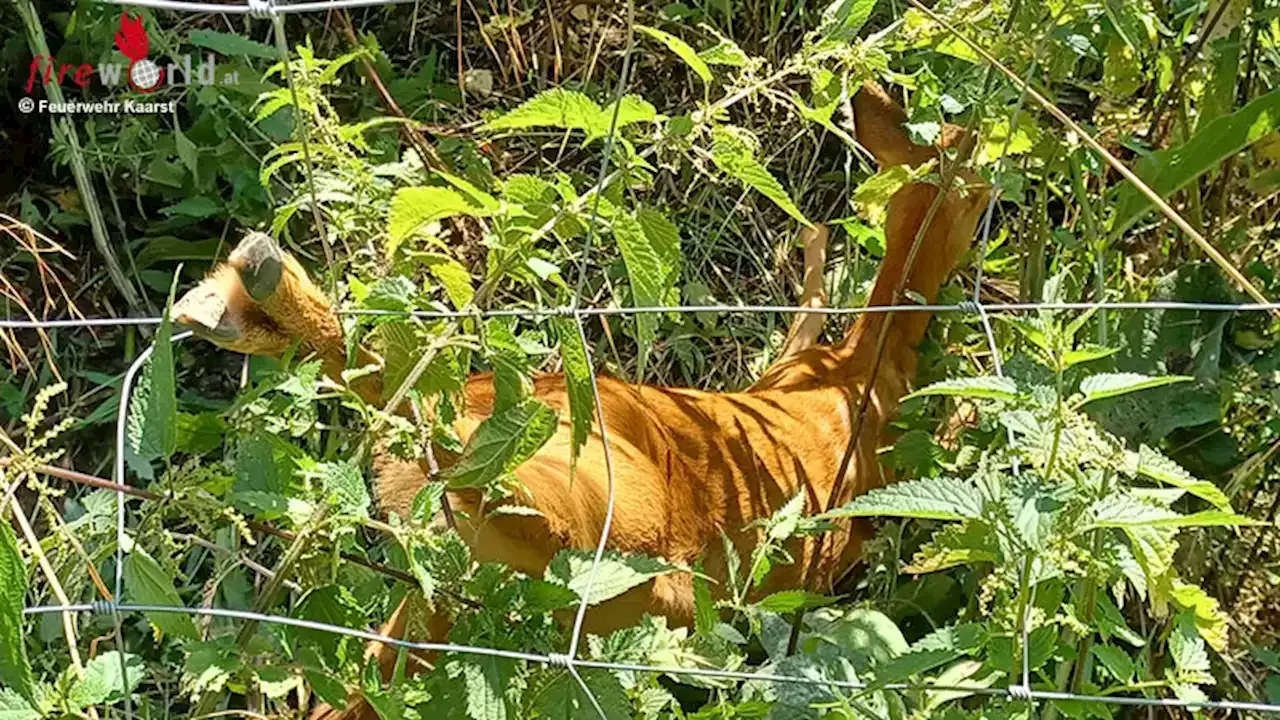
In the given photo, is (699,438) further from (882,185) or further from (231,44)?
(231,44)

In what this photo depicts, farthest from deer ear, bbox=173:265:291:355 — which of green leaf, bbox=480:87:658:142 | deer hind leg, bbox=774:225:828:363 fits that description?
deer hind leg, bbox=774:225:828:363

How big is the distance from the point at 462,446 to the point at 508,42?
1409 millimetres

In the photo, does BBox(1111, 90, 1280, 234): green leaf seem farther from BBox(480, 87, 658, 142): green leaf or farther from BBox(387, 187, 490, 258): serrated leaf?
BBox(387, 187, 490, 258): serrated leaf

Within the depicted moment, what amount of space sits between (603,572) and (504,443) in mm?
121

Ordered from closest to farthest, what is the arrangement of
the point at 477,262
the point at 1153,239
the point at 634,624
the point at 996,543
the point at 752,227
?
the point at 996,543, the point at 634,624, the point at 1153,239, the point at 477,262, the point at 752,227

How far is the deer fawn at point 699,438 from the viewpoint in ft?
3.30

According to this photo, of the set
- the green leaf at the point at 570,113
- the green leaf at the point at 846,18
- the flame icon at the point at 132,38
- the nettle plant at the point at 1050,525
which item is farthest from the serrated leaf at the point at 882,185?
the flame icon at the point at 132,38

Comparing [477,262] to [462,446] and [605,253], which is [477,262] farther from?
[462,446]

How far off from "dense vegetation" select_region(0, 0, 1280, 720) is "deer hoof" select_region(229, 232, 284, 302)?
40mm

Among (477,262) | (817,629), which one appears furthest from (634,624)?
(477,262)

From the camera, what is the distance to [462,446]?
1.00 m

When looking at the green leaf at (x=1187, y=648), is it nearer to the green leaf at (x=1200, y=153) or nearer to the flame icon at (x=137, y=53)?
the green leaf at (x=1200, y=153)

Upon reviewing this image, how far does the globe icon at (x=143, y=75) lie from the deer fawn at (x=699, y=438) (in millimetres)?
1048

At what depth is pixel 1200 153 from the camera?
1202 mm
